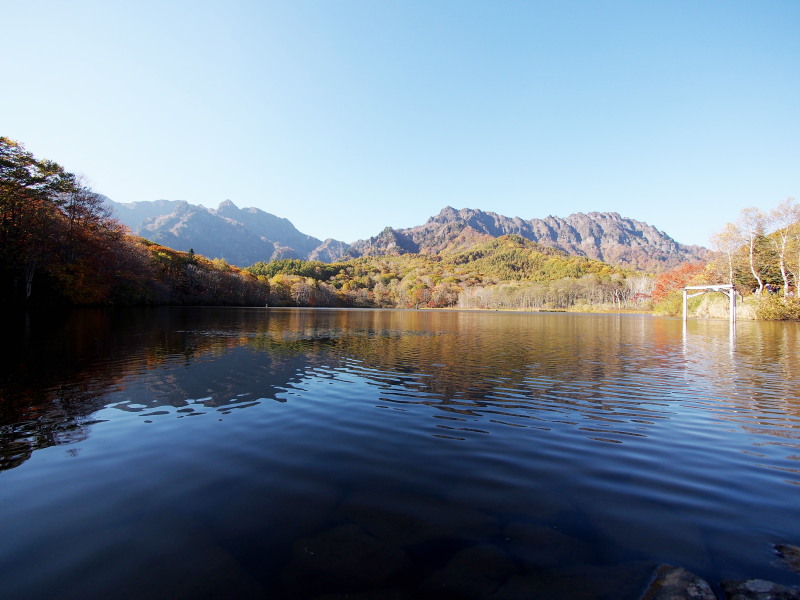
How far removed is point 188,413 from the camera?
8.82 metres

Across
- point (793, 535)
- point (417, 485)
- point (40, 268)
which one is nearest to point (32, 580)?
point (417, 485)

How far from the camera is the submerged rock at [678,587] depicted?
10.5ft

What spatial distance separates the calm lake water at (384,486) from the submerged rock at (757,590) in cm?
18

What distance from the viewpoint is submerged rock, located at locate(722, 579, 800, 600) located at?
10.3 ft

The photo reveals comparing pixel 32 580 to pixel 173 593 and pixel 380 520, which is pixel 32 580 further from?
pixel 380 520

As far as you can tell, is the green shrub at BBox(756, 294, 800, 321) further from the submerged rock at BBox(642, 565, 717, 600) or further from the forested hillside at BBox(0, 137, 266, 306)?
the forested hillside at BBox(0, 137, 266, 306)

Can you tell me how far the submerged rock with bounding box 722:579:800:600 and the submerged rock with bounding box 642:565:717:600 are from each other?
0.16 meters

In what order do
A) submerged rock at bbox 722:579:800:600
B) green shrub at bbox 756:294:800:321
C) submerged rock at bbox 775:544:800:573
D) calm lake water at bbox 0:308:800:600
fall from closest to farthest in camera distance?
submerged rock at bbox 722:579:800:600, calm lake water at bbox 0:308:800:600, submerged rock at bbox 775:544:800:573, green shrub at bbox 756:294:800:321

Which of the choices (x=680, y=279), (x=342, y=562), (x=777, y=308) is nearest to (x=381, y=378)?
(x=342, y=562)

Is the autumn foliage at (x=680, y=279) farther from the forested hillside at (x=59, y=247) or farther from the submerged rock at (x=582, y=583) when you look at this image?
the forested hillside at (x=59, y=247)

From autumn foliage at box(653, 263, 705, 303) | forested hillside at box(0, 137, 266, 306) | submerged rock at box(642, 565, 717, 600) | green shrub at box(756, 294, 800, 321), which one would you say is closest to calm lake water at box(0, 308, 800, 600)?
submerged rock at box(642, 565, 717, 600)

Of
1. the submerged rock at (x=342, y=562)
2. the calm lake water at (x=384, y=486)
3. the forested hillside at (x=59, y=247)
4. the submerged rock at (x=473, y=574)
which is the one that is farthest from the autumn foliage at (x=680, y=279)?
the forested hillside at (x=59, y=247)

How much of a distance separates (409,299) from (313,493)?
180 m

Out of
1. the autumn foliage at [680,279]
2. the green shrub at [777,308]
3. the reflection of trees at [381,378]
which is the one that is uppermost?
the autumn foliage at [680,279]
